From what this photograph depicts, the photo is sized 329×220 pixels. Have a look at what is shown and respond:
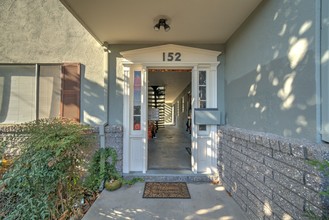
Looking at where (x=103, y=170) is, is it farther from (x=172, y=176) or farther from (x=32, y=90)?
(x=32, y=90)

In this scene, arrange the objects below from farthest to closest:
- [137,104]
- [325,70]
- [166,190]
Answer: [137,104] < [166,190] < [325,70]

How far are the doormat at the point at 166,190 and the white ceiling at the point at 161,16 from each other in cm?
283

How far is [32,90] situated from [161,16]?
3.29m

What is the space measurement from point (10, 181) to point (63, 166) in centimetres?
57

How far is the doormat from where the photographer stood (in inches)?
132

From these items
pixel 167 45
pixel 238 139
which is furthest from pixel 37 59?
pixel 238 139

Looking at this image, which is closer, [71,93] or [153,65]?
[153,65]

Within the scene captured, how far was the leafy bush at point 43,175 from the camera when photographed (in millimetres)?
2408

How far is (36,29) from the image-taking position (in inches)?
175

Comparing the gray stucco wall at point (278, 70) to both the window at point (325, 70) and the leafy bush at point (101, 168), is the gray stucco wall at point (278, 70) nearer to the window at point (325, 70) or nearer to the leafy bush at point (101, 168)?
the window at point (325, 70)

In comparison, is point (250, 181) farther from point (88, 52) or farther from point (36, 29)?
point (36, 29)

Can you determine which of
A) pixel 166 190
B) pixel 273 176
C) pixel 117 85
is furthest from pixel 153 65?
pixel 273 176

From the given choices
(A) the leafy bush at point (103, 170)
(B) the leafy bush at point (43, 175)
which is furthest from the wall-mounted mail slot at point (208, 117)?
(B) the leafy bush at point (43, 175)

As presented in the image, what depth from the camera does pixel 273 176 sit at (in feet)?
6.97
